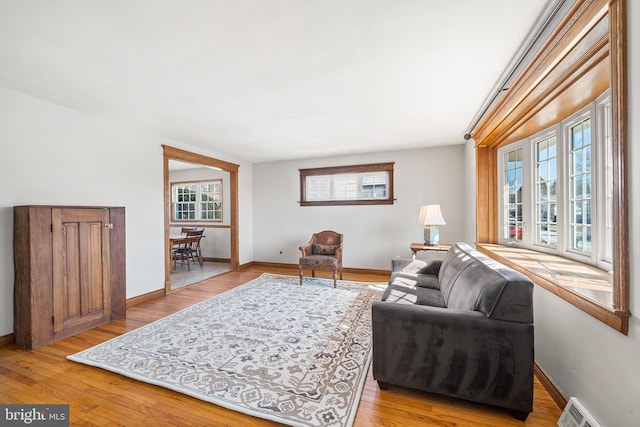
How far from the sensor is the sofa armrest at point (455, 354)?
4.82ft

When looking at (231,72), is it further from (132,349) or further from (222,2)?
(132,349)

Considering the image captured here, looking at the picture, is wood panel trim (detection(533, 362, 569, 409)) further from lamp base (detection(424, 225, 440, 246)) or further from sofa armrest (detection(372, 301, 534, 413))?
lamp base (detection(424, 225, 440, 246))

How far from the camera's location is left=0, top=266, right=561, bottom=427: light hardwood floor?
4.91 ft

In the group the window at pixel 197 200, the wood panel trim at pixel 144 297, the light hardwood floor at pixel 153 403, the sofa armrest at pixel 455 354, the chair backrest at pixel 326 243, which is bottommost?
the light hardwood floor at pixel 153 403

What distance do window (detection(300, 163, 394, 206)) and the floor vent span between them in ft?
12.2

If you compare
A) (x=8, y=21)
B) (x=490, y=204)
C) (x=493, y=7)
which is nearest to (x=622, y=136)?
(x=493, y=7)

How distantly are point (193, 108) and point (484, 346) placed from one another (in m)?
3.37

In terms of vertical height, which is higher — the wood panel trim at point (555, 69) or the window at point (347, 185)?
the wood panel trim at point (555, 69)

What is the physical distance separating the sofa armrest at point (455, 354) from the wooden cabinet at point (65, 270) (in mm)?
3009

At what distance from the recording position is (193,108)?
2.87 meters

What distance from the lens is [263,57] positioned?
6.38ft

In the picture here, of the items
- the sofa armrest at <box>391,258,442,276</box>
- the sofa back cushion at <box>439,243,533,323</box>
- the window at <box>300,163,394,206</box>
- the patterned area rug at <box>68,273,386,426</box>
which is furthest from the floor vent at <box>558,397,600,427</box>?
the window at <box>300,163,394,206</box>

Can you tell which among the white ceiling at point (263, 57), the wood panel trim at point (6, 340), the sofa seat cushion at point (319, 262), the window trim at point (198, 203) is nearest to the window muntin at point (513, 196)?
the white ceiling at point (263, 57)

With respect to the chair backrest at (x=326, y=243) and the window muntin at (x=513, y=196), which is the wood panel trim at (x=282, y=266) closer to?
the chair backrest at (x=326, y=243)
